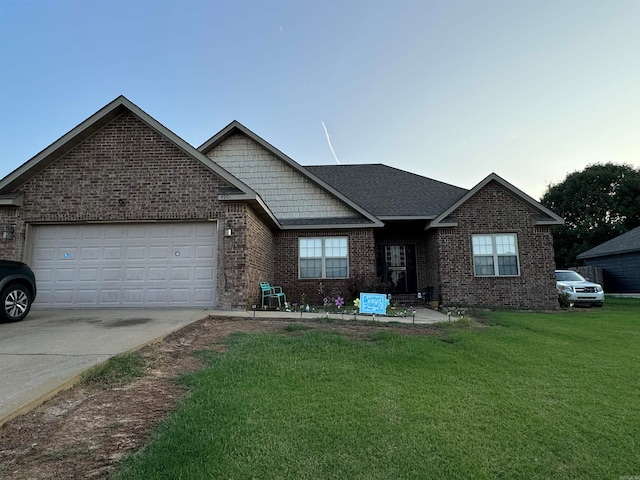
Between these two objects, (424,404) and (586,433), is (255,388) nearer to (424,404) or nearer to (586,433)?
(424,404)

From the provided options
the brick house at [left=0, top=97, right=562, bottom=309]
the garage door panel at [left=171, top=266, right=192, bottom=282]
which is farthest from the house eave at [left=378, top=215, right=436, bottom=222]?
the garage door panel at [left=171, top=266, right=192, bottom=282]

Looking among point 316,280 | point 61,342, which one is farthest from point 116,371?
point 316,280

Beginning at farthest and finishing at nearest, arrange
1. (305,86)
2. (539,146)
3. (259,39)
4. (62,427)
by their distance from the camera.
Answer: (539,146)
(305,86)
(259,39)
(62,427)

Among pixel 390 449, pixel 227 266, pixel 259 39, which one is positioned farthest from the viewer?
pixel 259 39

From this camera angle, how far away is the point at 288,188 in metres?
13.4

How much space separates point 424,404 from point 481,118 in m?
12.6

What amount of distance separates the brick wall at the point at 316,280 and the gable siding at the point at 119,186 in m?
3.90

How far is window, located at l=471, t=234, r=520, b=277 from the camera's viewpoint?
1263cm

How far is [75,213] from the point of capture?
9516 millimetres

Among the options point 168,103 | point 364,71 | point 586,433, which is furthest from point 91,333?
point 364,71

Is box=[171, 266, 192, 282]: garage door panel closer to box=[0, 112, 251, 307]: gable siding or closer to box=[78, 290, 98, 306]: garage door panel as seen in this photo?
box=[0, 112, 251, 307]: gable siding

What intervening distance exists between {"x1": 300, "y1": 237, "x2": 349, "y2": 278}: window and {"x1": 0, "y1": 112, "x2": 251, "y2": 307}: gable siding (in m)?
4.23

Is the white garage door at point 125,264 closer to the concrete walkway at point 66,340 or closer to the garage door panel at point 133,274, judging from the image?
the garage door panel at point 133,274

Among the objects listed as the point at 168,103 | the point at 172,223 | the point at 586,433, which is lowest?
the point at 586,433
